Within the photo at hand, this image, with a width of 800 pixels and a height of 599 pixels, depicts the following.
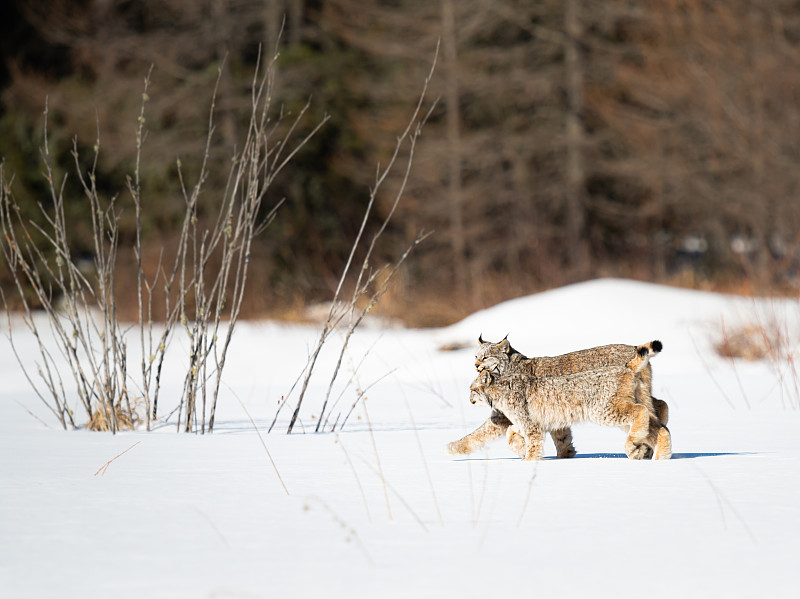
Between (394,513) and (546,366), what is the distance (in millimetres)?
1107

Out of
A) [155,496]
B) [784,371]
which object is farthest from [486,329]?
[155,496]

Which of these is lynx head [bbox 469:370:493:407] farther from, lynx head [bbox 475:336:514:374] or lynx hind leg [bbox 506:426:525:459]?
lynx hind leg [bbox 506:426:525:459]

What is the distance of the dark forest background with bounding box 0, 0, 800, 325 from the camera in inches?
598

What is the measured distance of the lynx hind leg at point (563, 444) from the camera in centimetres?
373

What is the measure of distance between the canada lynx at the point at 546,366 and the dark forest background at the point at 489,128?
10.3 meters

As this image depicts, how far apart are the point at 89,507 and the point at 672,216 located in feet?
53.2

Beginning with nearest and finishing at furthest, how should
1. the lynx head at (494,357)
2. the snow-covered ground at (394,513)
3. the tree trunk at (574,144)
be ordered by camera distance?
1. the snow-covered ground at (394,513)
2. the lynx head at (494,357)
3. the tree trunk at (574,144)

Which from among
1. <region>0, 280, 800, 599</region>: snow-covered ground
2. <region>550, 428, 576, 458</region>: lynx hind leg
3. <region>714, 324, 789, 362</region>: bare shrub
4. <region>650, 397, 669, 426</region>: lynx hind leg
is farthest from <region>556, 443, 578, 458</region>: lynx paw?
<region>714, 324, 789, 362</region>: bare shrub

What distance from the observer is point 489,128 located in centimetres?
1798

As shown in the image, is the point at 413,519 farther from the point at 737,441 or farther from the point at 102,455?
the point at 737,441

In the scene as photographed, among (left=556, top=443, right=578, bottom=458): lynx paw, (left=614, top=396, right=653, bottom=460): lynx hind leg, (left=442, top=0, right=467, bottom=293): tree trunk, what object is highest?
(left=442, top=0, right=467, bottom=293): tree trunk

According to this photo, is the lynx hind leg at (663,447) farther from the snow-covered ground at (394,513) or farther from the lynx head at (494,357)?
the lynx head at (494,357)

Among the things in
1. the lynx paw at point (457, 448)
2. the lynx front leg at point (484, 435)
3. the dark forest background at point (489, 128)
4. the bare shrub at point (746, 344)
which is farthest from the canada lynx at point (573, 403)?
the dark forest background at point (489, 128)

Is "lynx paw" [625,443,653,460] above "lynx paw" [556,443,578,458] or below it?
above
